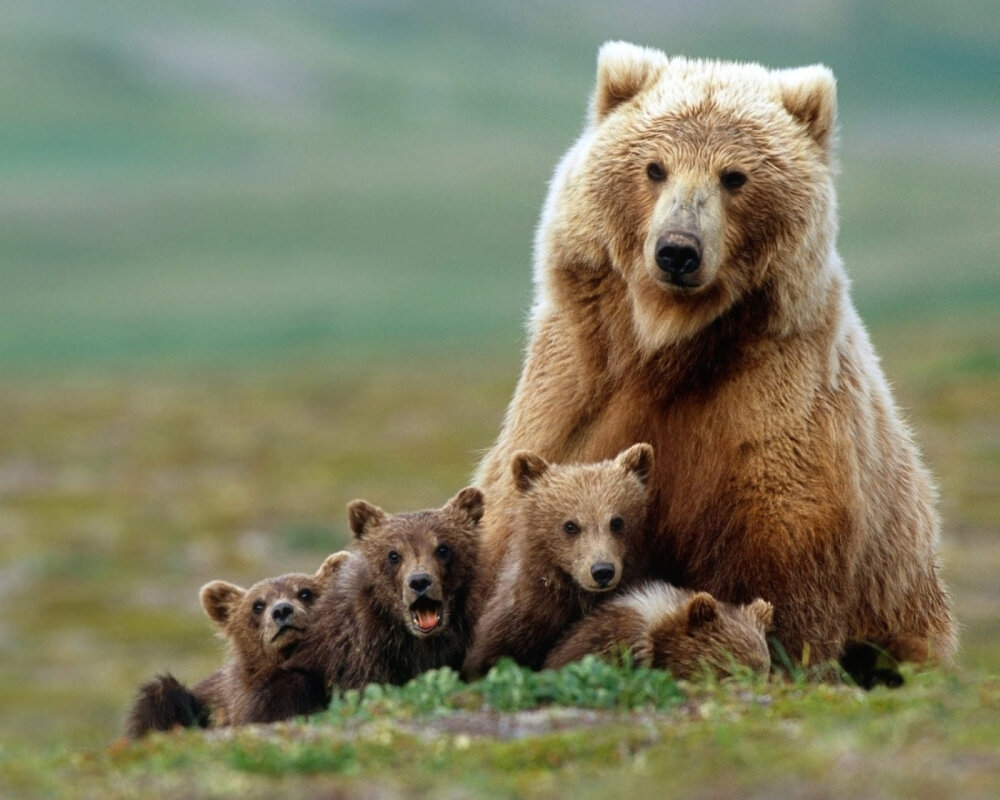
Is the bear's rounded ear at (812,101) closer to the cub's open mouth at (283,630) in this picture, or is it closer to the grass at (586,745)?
the grass at (586,745)

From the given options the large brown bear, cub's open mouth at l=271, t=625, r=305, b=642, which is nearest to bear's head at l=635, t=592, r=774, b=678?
the large brown bear

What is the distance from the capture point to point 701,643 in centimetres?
855

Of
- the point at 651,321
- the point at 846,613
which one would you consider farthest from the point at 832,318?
the point at 846,613

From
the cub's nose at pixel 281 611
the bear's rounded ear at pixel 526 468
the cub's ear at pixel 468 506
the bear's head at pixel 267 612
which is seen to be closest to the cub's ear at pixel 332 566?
the bear's head at pixel 267 612

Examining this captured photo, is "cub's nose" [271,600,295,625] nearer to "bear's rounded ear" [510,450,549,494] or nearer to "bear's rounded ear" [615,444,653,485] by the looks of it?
"bear's rounded ear" [510,450,549,494]

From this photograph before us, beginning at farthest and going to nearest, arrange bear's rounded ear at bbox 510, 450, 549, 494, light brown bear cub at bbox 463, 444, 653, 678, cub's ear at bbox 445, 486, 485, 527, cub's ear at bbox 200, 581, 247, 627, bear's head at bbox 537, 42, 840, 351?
cub's ear at bbox 200, 581, 247, 627, cub's ear at bbox 445, 486, 485, 527, bear's rounded ear at bbox 510, 450, 549, 494, bear's head at bbox 537, 42, 840, 351, light brown bear cub at bbox 463, 444, 653, 678

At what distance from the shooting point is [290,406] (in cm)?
7425

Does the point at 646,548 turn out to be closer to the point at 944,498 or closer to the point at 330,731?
the point at 330,731

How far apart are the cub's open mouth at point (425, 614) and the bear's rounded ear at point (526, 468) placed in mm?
844

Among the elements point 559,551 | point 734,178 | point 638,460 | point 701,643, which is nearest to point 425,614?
point 559,551

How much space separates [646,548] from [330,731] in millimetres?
2988

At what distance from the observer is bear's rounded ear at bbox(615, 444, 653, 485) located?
9422 millimetres

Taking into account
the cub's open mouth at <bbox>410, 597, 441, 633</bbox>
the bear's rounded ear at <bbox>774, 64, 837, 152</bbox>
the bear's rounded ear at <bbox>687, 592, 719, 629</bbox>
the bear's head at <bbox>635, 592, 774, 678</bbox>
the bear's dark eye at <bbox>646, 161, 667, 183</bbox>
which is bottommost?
the bear's head at <bbox>635, 592, 774, 678</bbox>

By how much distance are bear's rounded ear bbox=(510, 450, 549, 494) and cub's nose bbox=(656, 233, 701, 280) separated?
1318 mm
